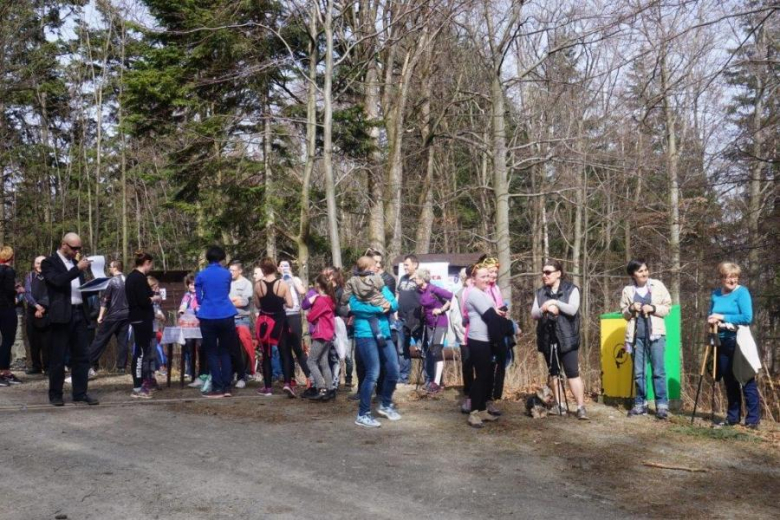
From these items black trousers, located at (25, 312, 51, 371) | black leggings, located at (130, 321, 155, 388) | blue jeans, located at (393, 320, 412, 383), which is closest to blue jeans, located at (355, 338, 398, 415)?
blue jeans, located at (393, 320, 412, 383)

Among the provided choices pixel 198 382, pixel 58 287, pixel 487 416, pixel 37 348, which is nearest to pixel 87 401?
pixel 58 287

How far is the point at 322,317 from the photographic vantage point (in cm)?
970

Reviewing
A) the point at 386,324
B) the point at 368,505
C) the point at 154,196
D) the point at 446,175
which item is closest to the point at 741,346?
the point at 386,324

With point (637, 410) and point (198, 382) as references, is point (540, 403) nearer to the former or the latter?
point (637, 410)

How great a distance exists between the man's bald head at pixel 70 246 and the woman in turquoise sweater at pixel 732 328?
23.4 feet

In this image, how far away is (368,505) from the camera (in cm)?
557

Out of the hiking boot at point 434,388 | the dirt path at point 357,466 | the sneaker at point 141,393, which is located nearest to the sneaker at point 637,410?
the dirt path at point 357,466

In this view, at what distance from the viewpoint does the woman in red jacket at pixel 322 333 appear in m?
9.70

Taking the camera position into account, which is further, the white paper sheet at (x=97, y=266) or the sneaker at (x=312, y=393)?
the sneaker at (x=312, y=393)

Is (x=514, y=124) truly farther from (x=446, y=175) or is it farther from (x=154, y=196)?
(x=154, y=196)

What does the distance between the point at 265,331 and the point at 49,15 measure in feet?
83.1

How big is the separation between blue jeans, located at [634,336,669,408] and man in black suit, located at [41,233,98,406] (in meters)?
6.41

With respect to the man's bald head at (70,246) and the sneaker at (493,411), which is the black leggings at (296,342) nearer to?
the sneaker at (493,411)

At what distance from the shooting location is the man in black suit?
8.76 meters
